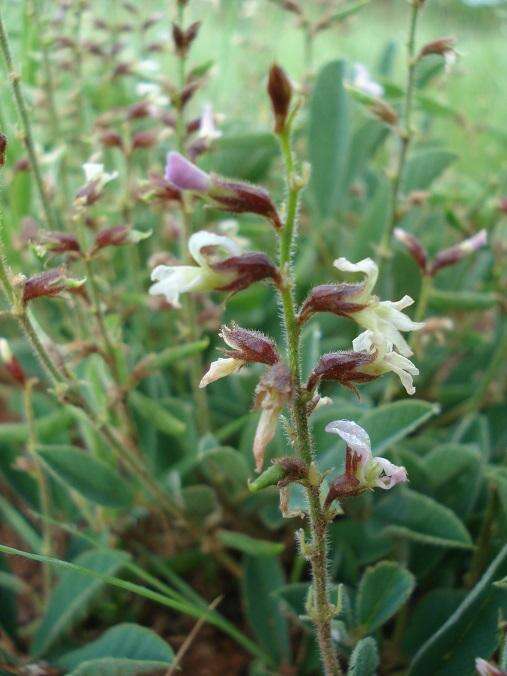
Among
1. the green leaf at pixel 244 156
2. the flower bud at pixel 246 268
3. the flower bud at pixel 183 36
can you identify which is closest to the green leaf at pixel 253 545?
the flower bud at pixel 246 268

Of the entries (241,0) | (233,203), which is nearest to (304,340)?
(233,203)

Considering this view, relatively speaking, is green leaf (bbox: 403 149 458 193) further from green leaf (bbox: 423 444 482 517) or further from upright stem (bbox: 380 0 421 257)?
green leaf (bbox: 423 444 482 517)

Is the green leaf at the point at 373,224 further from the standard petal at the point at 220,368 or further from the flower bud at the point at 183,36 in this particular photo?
the standard petal at the point at 220,368

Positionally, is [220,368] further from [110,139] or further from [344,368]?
[110,139]

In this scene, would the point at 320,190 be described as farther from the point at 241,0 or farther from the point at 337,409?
the point at 241,0

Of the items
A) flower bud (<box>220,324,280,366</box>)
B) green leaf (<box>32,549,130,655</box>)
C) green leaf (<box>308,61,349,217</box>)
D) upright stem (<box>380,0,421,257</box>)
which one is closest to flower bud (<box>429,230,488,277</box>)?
upright stem (<box>380,0,421,257</box>)

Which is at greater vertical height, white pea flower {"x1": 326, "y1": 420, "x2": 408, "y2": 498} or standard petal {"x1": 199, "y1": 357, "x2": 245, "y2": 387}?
standard petal {"x1": 199, "y1": 357, "x2": 245, "y2": 387}

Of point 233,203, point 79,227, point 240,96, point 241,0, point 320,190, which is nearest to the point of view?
point 233,203
